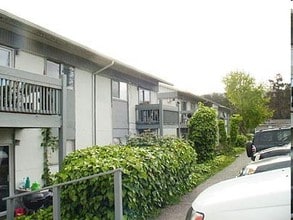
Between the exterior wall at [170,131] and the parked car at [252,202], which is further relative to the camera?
the exterior wall at [170,131]

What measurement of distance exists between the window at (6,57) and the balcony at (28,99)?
0.24 metres

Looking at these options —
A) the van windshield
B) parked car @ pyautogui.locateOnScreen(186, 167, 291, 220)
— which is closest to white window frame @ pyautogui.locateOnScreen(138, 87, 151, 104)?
the van windshield

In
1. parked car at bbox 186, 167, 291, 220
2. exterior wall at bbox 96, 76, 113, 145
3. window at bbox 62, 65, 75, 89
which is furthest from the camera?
exterior wall at bbox 96, 76, 113, 145

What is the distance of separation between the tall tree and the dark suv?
0.25ft

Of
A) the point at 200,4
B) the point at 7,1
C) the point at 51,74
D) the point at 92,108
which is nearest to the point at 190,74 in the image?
the point at 200,4

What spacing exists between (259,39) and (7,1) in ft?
7.24

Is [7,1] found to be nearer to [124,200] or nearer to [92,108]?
[124,200]

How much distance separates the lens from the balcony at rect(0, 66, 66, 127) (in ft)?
12.5

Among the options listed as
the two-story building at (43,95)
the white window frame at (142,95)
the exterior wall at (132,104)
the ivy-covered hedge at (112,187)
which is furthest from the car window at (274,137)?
the white window frame at (142,95)

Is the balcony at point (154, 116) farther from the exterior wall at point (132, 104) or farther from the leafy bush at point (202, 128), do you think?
the leafy bush at point (202, 128)

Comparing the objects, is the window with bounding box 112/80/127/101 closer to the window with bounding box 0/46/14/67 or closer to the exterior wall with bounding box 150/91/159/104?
the exterior wall with bounding box 150/91/159/104

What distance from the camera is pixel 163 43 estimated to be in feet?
9.07

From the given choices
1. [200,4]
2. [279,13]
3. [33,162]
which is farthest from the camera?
[33,162]

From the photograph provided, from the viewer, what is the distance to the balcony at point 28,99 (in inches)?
149
